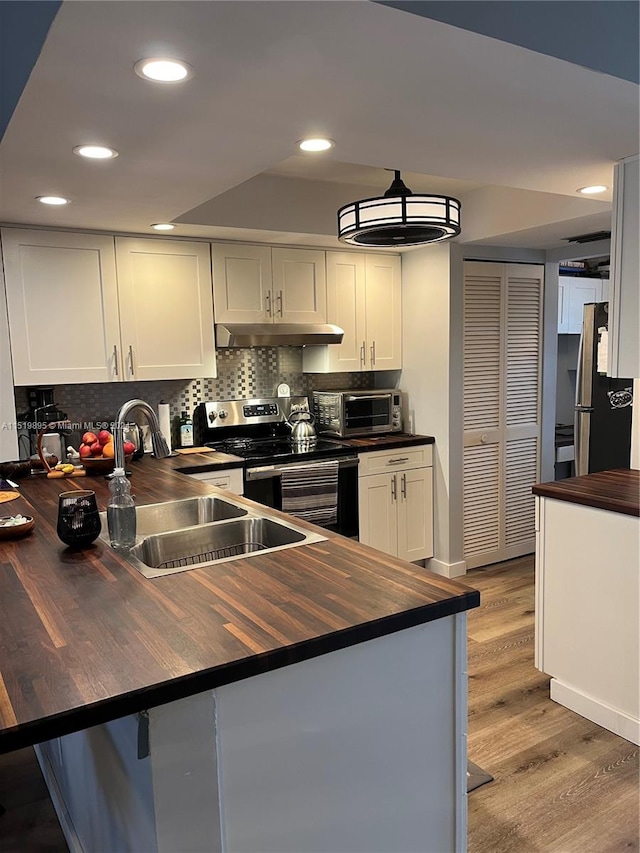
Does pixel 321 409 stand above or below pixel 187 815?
above

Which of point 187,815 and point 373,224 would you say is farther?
point 373,224

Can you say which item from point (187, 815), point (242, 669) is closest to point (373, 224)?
A: point (242, 669)

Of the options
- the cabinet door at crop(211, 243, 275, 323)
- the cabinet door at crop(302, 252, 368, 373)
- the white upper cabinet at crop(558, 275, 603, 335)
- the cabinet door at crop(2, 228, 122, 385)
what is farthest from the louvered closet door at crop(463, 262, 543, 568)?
the cabinet door at crop(2, 228, 122, 385)

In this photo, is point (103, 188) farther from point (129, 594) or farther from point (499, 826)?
point (499, 826)

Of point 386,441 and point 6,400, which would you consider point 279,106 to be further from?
point 386,441

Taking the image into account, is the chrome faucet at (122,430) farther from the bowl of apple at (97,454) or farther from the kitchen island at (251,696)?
the bowl of apple at (97,454)

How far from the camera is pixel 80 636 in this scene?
1.32 metres

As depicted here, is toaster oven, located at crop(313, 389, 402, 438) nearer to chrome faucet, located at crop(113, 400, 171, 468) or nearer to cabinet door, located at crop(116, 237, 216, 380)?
cabinet door, located at crop(116, 237, 216, 380)

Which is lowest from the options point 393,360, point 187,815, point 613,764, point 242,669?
point 613,764

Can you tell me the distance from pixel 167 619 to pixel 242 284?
2763 mm

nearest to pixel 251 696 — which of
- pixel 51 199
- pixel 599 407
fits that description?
pixel 51 199

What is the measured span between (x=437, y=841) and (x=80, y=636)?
101 cm

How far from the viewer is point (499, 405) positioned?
4383 mm

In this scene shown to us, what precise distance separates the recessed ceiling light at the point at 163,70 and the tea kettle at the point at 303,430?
106 inches
